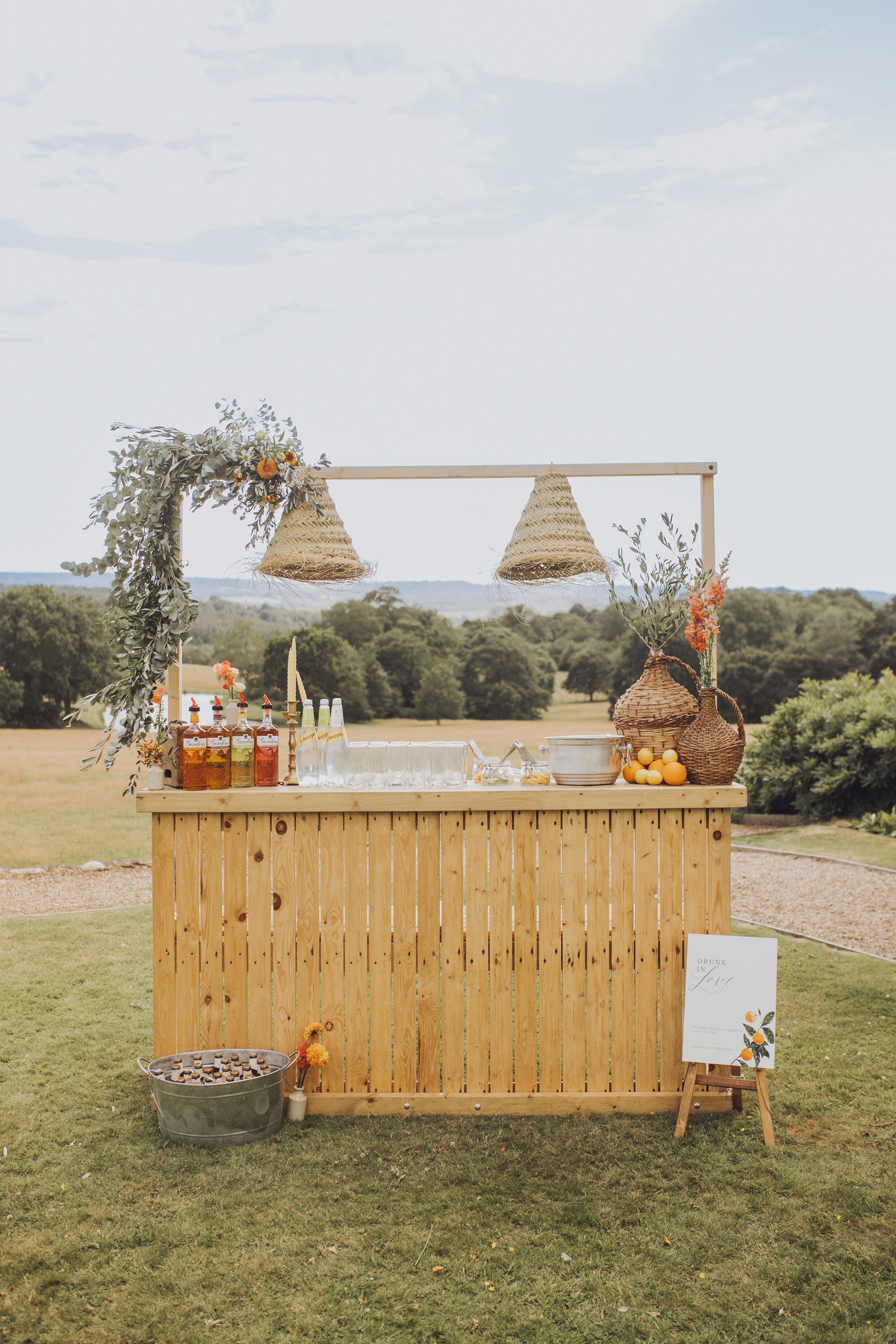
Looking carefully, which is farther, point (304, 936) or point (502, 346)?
point (502, 346)

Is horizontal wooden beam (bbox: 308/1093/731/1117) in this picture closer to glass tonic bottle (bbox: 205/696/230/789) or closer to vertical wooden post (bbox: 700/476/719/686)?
glass tonic bottle (bbox: 205/696/230/789)

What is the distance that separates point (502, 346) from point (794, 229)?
3535 millimetres

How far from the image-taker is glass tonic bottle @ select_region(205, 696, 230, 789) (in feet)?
9.39

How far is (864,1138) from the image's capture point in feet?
8.82

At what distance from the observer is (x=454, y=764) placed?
9.59 feet

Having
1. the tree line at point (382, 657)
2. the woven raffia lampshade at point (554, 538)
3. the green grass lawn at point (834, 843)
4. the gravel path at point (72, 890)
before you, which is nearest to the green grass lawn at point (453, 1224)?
the woven raffia lampshade at point (554, 538)

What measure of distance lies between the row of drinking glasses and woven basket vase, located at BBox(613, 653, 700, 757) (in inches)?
24.5

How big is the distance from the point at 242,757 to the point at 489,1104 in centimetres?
143

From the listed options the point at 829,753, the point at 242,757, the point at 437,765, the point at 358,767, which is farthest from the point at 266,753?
the point at 829,753

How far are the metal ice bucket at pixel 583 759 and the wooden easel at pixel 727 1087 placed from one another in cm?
96

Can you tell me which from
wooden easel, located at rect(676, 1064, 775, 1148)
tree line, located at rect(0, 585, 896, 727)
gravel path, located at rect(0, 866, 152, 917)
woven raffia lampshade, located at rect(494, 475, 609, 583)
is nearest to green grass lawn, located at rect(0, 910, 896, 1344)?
wooden easel, located at rect(676, 1064, 775, 1148)

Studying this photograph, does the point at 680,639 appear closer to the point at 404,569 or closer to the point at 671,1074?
the point at 404,569

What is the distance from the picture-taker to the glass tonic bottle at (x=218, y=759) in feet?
9.39

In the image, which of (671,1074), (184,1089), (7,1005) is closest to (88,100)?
(7,1005)
